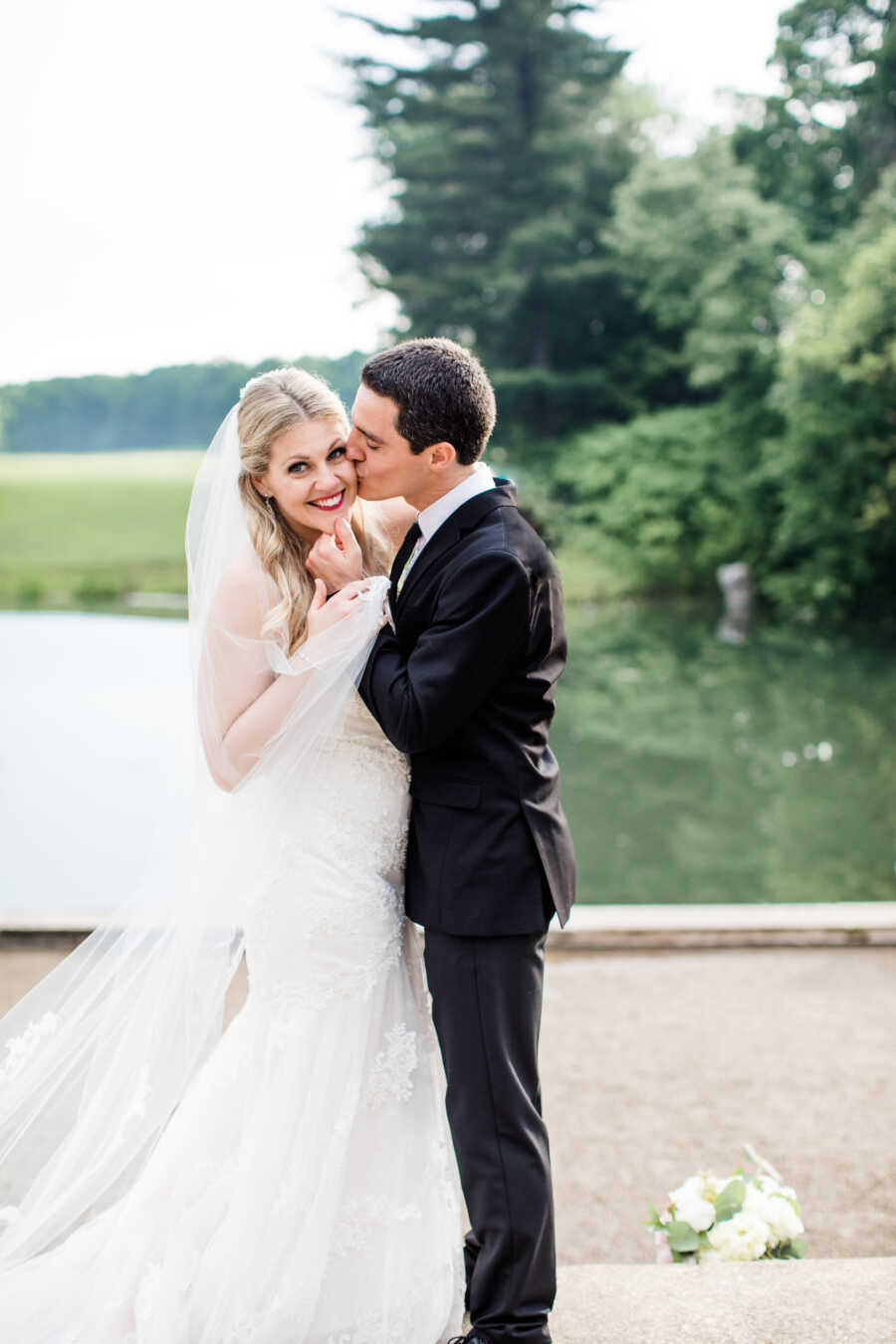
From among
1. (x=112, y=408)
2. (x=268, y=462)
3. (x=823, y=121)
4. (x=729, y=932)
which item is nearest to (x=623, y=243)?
(x=823, y=121)

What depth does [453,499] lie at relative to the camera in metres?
2.28

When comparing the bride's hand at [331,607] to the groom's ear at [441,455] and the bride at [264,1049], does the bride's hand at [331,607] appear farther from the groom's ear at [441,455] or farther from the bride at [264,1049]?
the groom's ear at [441,455]

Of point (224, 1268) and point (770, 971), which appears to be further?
point (770, 971)

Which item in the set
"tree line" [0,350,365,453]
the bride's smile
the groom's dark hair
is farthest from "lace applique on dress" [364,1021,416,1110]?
"tree line" [0,350,365,453]

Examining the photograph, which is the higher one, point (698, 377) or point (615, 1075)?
point (698, 377)

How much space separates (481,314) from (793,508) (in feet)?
29.2

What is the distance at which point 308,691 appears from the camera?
233 cm

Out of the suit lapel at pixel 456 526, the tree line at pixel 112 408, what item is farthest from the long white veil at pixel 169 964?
the tree line at pixel 112 408

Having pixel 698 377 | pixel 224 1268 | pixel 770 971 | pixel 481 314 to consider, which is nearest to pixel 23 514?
pixel 481 314

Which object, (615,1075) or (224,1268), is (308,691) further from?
(615,1075)

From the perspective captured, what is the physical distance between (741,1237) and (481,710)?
142cm

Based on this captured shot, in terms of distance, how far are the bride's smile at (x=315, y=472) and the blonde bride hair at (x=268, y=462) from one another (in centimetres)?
2

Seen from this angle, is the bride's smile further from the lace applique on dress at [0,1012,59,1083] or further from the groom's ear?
the lace applique on dress at [0,1012,59,1083]

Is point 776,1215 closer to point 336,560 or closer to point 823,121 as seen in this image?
point 336,560
